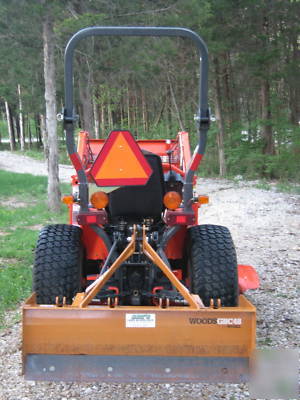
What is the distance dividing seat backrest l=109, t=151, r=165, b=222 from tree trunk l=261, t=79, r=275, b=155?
15778 millimetres

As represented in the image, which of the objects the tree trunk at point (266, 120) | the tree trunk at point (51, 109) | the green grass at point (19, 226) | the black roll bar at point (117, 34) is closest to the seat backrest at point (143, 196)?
the black roll bar at point (117, 34)

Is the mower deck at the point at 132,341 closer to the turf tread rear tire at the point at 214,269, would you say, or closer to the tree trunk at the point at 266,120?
the turf tread rear tire at the point at 214,269

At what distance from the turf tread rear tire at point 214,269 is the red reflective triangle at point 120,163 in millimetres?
757

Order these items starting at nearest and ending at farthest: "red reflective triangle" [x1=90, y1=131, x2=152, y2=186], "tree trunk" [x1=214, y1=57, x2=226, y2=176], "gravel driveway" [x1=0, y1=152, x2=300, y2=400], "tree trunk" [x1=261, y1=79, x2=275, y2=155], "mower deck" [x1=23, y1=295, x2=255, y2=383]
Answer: "mower deck" [x1=23, y1=295, x2=255, y2=383]
"red reflective triangle" [x1=90, y1=131, x2=152, y2=186]
"gravel driveway" [x1=0, y1=152, x2=300, y2=400]
"tree trunk" [x1=261, y1=79, x2=275, y2=155]
"tree trunk" [x1=214, y1=57, x2=226, y2=176]

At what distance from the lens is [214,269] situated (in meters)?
3.81

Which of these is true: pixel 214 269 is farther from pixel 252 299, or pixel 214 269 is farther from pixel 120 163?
pixel 252 299

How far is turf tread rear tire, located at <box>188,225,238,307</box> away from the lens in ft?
12.4

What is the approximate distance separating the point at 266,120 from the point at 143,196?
52.2 feet

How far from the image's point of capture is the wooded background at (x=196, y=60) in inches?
513

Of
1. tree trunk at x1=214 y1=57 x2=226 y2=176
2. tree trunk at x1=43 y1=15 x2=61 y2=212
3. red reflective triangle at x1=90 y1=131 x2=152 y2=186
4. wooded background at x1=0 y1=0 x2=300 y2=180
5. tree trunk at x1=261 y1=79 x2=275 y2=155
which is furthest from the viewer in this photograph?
tree trunk at x1=214 y1=57 x2=226 y2=176

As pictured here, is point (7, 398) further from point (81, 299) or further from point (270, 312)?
point (270, 312)

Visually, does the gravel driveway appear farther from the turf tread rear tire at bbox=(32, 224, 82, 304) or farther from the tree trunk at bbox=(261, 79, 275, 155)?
the tree trunk at bbox=(261, 79, 275, 155)

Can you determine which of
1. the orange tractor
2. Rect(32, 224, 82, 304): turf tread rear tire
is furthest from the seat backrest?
Rect(32, 224, 82, 304): turf tread rear tire

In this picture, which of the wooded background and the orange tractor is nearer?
the orange tractor
